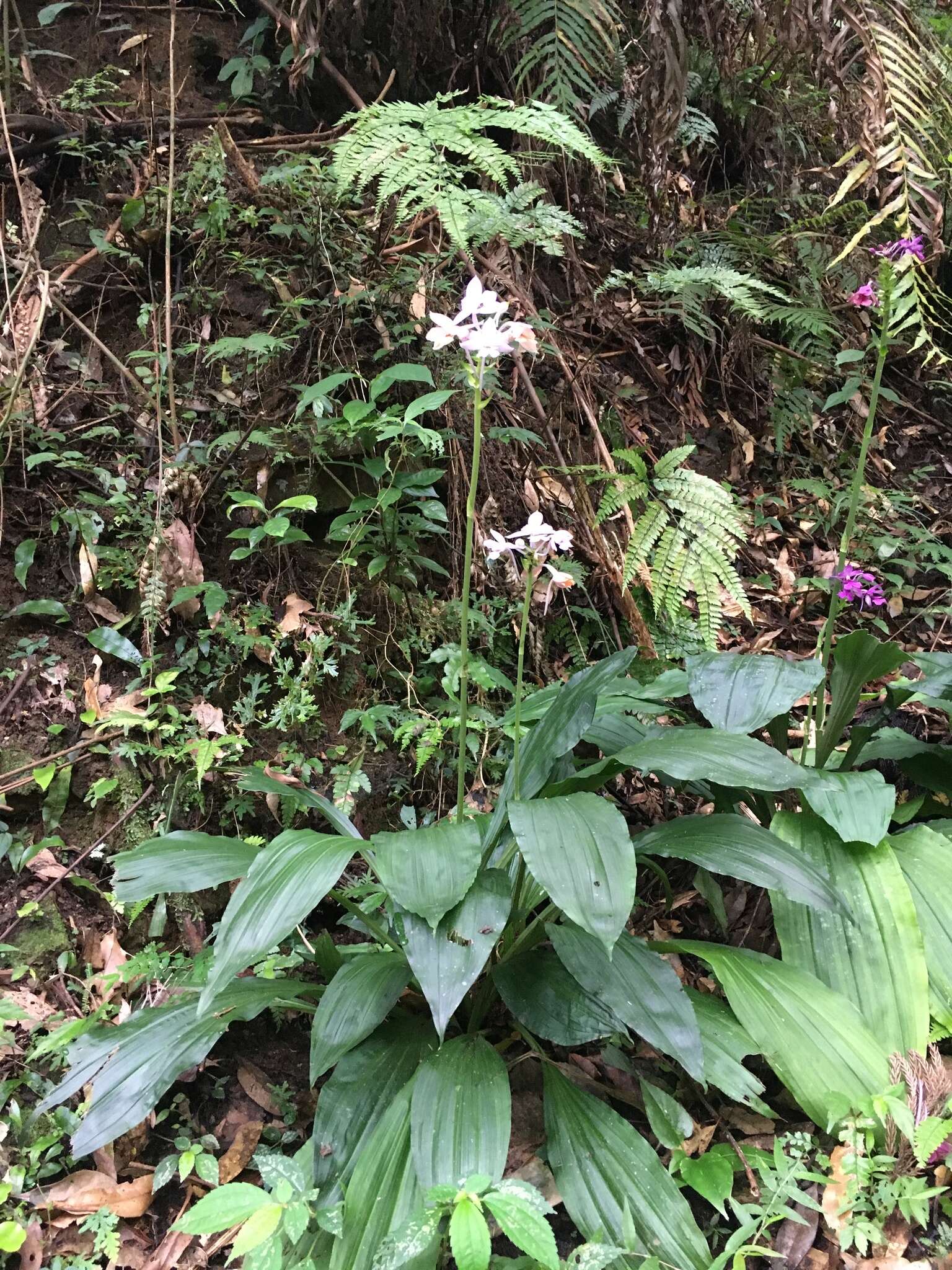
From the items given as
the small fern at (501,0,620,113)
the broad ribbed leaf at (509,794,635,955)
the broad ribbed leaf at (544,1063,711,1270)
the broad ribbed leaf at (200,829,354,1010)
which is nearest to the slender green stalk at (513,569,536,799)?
the broad ribbed leaf at (509,794,635,955)

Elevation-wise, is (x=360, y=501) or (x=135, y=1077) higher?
(x=360, y=501)

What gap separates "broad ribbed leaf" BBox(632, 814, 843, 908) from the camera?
1475mm

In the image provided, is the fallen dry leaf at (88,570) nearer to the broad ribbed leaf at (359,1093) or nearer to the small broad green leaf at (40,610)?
the small broad green leaf at (40,610)

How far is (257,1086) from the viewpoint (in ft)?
6.10

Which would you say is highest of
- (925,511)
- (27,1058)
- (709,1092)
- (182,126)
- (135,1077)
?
(182,126)

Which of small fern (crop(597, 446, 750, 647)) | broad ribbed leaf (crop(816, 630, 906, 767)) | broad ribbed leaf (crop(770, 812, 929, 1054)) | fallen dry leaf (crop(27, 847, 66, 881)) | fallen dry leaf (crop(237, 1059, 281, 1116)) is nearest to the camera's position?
broad ribbed leaf (crop(770, 812, 929, 1054))

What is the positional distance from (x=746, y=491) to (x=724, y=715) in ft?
7.57

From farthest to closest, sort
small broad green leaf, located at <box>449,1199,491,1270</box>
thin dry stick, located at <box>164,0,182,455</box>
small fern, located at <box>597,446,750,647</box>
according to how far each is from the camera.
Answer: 1. thin dry stick, located at <box>164,0,182,455</box>
2. small fern, located at <box>597,446,750,647</box>
3. small broad green leaf, located at <box>449,1199,491,1270</box>

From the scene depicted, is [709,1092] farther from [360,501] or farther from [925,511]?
[925,511]

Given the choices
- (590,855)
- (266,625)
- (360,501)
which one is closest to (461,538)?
(360,501)

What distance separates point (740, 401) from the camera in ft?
12.9

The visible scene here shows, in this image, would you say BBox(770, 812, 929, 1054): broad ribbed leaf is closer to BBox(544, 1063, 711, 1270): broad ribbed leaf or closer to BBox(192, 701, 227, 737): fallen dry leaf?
BBox(544, 1063, 711, 1270): broad ribbed leaf

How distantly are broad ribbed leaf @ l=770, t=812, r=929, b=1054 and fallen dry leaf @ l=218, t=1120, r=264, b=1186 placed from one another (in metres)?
1.25

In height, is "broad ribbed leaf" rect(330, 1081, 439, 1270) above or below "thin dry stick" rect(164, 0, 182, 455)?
below
